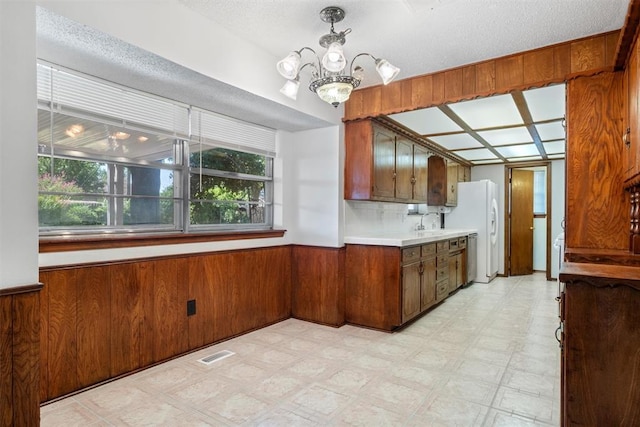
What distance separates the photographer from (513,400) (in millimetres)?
2260

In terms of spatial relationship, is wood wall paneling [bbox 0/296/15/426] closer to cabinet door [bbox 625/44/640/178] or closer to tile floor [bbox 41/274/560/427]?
tile floor [bbox 41/274/560/427]

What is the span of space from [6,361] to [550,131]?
17.4 feet

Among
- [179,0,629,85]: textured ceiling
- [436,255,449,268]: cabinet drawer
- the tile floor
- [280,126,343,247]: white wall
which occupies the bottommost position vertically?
the tile floor

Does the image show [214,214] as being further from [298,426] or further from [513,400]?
[513,400]

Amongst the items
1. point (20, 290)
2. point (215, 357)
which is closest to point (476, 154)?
point (215, 357)

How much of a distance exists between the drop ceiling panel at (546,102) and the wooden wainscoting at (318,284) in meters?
2.26

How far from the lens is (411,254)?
3750 mm

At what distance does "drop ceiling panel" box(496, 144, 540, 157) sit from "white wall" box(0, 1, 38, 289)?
554 cm

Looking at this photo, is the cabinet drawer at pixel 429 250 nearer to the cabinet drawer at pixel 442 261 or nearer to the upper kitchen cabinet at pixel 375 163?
the cabinet drawer at pixel 442 261

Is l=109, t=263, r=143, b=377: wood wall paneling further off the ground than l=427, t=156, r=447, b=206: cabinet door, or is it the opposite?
l=427, t=156, r=447, b=206: cabinet door

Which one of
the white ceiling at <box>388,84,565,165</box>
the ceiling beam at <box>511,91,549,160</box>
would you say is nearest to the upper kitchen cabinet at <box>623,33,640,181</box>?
the white ceiling at <box>388,84,565,165</box>

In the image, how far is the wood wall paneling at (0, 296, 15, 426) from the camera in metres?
1.54

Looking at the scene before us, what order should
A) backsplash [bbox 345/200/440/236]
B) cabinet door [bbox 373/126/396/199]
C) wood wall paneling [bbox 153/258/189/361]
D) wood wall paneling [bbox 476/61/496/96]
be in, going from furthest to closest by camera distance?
backsplash [bbox 345/200/440/236], cabinet door [bbox 373/126/396/199], wood wall paneling [bbox 476/61/496/96], wood wall paneling [bbox 153/258/189/361]

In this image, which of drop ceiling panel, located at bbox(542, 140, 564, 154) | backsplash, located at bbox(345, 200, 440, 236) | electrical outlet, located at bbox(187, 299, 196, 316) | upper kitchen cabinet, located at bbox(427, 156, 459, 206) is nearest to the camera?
electrical outlet, located at bbox(187, 299, 196, 316)
